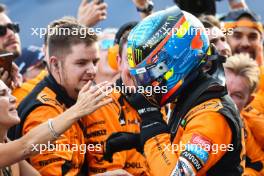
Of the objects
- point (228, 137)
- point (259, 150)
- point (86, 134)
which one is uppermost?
point (228, 137)

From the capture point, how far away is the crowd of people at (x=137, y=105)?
12.3ft

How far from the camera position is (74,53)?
16.8ft

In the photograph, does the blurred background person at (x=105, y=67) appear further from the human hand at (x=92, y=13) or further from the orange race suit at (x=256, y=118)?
the orange race suit at (x=256, y=118)

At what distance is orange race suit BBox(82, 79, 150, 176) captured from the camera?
5047mm

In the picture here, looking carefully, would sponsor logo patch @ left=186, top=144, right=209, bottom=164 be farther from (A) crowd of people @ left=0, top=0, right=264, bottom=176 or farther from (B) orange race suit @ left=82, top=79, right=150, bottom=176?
(B) orange race suit @ left=82, top=79, right=150, bottom=176

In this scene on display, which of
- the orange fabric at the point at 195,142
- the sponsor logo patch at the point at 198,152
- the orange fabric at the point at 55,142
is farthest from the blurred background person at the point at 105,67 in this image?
the sponsor logo patch at the point at 198,152

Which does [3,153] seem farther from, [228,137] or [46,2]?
[46,2]

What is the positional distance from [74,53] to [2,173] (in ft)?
3.55

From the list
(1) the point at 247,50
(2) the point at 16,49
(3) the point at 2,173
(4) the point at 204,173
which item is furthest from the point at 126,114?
(1) the point at 247,50

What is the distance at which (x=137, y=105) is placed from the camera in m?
3.93

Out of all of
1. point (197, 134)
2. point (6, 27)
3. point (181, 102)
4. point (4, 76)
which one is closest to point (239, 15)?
point (6, 27)

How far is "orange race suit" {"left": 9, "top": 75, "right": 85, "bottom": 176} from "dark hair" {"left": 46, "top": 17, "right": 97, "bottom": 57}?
0.23m

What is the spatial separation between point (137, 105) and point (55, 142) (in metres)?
1.04

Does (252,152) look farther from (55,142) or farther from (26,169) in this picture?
(26,169)
